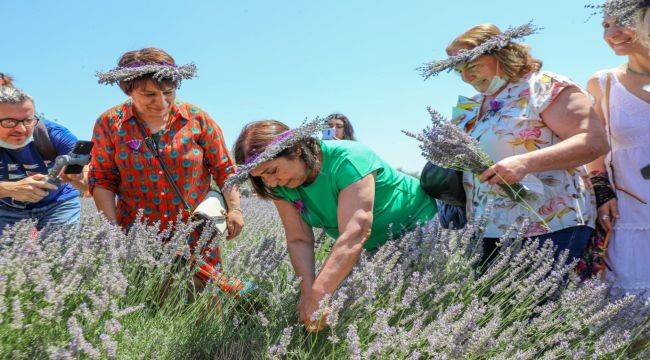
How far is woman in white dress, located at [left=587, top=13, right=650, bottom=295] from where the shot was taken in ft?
7.38

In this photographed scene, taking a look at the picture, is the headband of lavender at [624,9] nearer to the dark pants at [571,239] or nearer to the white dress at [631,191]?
the white dress at [631,191]

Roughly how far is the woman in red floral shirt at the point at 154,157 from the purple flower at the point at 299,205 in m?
0.55

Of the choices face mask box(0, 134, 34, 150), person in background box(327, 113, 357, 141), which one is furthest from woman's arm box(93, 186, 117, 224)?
person in background box(327, 113, 357, 141)

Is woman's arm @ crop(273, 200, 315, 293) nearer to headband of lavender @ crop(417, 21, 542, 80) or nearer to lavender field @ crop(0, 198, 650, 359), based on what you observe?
lavender field @ crop(0, 198, 650, 359)

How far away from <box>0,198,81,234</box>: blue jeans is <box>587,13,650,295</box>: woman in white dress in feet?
8.29

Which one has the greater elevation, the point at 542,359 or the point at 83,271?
the point at 83,271

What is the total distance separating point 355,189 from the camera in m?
1.93

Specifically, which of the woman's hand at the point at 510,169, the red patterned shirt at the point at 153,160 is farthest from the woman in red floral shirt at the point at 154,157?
the woman's hand at the point at 510,169

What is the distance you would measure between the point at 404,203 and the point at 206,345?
104cm

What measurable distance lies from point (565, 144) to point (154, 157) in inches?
74.8

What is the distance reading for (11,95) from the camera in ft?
8.00

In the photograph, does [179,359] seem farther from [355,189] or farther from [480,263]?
[480,263]

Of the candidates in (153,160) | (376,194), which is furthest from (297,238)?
(153,160)

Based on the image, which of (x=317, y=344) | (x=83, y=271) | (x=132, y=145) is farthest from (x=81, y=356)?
(x=132, y=145)
